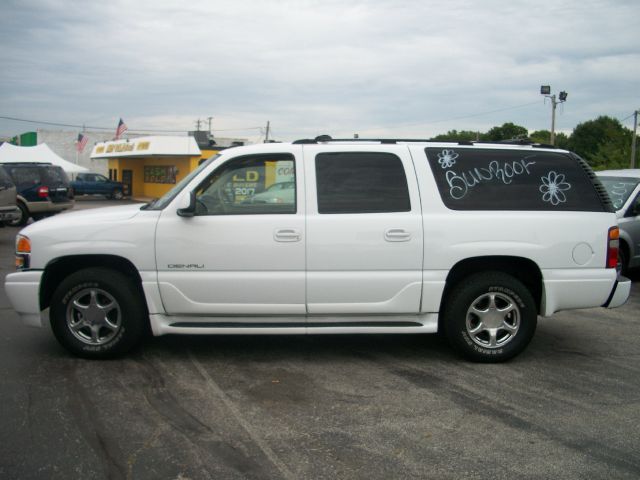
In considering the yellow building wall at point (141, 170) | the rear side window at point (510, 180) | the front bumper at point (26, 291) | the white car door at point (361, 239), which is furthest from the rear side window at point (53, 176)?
the yellow building wall at point (141, 170)

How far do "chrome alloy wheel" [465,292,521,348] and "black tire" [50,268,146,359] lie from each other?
288 cm

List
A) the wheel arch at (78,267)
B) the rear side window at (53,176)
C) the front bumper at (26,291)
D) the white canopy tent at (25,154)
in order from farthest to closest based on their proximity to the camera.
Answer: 1. the white canopy tent at (25,154)
2. the rear side window at (53,176)
3. the wheel arch at (78,267)
4. the front bumper at (26,291)

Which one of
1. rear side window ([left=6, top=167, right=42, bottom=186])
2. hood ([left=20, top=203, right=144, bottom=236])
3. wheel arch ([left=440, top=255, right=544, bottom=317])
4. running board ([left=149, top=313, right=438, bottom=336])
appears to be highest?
rear side window ([left=6, top=167, right=42, bottom=186])

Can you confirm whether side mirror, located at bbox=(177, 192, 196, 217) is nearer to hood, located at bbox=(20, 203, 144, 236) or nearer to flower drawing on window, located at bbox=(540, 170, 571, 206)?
hood, located at bbox=(20, 203, 144, 236)

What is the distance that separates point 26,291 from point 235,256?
181cm

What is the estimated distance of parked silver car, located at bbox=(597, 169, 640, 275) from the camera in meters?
9.54

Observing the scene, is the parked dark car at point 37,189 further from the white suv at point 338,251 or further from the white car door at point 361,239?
the white car door at point 361,239

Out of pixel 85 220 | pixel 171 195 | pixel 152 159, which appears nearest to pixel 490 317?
pixel 171 195

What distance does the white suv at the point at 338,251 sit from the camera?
514 centimetres

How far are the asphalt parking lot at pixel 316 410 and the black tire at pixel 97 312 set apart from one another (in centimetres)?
18

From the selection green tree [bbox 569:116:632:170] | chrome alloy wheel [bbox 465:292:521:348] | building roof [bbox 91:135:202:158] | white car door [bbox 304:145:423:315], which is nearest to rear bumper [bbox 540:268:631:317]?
chrome alloy wheel [bbox 465:292:521:348]

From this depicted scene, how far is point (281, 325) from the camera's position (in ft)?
17.2

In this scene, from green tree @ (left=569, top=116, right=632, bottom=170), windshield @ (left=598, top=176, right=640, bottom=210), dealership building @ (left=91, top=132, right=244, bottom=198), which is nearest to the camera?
windshield @ (left=598, top=176, right=640, bottom=210)

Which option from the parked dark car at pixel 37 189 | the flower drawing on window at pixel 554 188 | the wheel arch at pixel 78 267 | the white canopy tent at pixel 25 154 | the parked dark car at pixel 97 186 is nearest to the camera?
the wheel arch at pixel 78 267
